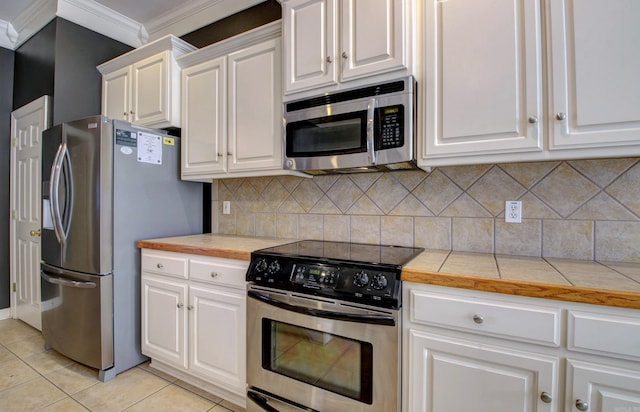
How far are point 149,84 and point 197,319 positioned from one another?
1.87 m

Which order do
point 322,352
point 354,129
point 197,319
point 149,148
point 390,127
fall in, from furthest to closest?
1. point 149,148
2. point 197,319
3. point 354,129
4. point 390,127
5. point 322,352

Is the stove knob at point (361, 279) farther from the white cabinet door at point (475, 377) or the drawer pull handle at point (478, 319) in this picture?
the drawer pull handle at point (478, 319)

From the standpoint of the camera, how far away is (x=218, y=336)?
1711mm

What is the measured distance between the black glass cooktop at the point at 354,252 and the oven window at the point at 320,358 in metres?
0.34

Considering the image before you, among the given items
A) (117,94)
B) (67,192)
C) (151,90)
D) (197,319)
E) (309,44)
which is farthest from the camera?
(117,94)

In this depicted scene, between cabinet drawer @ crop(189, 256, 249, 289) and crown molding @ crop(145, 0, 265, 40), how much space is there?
205 centimetres

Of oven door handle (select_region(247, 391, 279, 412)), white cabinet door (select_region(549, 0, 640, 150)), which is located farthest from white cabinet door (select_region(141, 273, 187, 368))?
white cabinet door (select_region(549, 0, 640, 150))

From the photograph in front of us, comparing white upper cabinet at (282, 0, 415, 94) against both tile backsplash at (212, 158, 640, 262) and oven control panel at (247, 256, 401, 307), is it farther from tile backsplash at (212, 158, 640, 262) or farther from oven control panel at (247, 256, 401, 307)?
oven control panel at (247, 256, 401, 307)

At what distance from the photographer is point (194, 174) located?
90.6 inches

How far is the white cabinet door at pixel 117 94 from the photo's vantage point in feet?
8.37

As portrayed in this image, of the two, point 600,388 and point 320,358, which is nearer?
point 600,388

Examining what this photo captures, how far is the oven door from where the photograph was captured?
3.98ft

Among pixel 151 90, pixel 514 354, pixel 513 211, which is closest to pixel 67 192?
pixel 151 90

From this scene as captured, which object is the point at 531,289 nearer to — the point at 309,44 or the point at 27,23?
the point at 309,44
